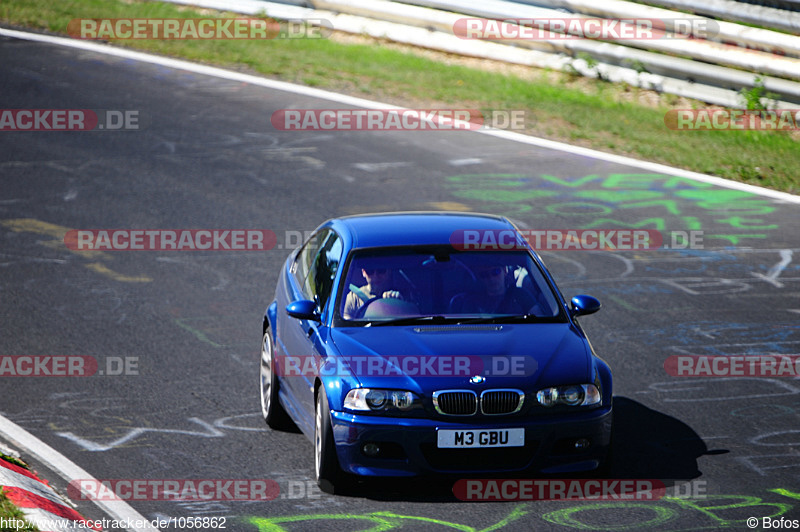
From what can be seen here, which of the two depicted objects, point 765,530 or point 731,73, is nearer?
point 765,530

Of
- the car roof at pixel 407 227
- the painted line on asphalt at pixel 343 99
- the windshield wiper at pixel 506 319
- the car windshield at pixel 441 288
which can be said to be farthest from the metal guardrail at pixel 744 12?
the windshield wiper at pixel 506 319

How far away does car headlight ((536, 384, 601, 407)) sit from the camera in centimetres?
682

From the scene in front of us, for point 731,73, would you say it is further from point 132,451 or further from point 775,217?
Result: point 132,451

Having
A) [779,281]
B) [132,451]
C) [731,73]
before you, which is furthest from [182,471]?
[731,73]

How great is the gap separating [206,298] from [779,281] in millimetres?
5800

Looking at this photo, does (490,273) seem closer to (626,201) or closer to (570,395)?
(570,395)

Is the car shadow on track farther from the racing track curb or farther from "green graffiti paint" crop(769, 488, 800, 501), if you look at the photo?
the racing track curb

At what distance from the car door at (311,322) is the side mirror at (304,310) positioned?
0.26 feet

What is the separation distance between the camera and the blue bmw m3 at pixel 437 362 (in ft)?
22.1

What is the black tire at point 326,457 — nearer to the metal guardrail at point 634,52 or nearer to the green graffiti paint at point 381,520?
the green graffiti paint at point 381,520

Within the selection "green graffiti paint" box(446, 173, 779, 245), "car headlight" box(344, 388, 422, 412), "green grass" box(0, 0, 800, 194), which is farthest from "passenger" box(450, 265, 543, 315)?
"green grass" box(0, 0, 800, 194)

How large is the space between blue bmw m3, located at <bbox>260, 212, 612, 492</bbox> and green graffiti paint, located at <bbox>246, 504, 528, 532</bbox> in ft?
0.89

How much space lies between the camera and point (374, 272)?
25.6 ft

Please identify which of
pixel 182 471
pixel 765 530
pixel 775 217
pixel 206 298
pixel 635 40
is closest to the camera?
pixel 765 530
